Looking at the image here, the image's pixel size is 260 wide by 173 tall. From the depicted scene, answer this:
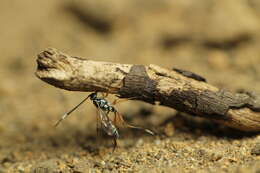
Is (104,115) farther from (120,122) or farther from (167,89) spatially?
(167,89)

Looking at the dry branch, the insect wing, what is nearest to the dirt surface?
the insect wing

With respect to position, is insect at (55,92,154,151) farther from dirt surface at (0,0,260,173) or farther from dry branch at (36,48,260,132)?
dry branch at (36,48,260,132)

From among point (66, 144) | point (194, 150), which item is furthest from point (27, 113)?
point (194, 150)

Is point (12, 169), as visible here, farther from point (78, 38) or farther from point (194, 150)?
point (78, 38)

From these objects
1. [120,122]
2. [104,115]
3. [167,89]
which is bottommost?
[120,122]

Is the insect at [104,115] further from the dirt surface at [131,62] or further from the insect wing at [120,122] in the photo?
the dirt surface at [131,62]

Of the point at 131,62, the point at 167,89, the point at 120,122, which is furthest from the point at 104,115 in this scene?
the point at 131,62
